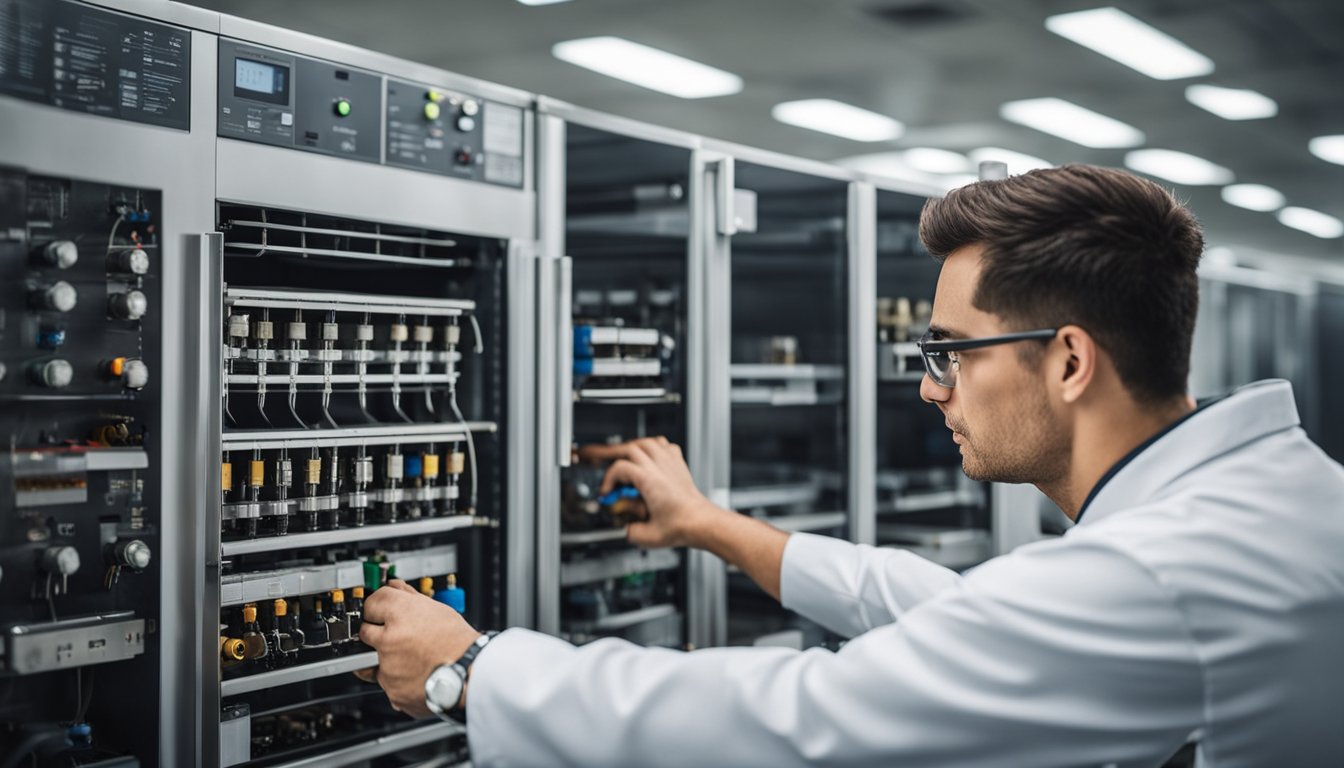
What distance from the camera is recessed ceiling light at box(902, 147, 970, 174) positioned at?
351 inches

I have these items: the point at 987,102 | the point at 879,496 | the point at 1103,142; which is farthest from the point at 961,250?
the point at 1103,142

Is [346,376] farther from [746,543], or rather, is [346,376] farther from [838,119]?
[838,119]

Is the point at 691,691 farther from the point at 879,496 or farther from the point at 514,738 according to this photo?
the point at 879,496

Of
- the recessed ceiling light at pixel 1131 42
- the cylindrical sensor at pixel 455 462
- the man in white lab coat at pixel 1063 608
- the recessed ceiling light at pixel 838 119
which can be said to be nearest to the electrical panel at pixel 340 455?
the cylindrical sensor at pixel 455 462

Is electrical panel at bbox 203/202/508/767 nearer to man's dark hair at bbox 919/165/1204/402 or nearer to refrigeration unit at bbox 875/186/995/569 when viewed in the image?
man's dark hair at bbox 919/165/1204/402

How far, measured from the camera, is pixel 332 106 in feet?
6.68

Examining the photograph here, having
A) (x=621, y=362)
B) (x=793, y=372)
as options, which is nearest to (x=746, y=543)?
(x=621, y=362)

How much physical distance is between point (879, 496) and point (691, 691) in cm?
246

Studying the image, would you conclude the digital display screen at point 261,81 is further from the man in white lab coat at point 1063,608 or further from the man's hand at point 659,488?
the man's hand at point 659,488

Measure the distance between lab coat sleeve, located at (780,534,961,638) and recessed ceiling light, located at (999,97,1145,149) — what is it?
5.55m

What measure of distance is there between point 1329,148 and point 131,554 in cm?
886

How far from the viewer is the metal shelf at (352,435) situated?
6.33 feet

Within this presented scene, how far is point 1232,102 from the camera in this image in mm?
6867

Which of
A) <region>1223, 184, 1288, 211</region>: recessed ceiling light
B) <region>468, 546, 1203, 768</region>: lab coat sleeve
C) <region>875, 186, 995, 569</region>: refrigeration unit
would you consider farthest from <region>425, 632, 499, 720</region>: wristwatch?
<region>1223, 184, 1288, 211</region>: recessed ceiling light
